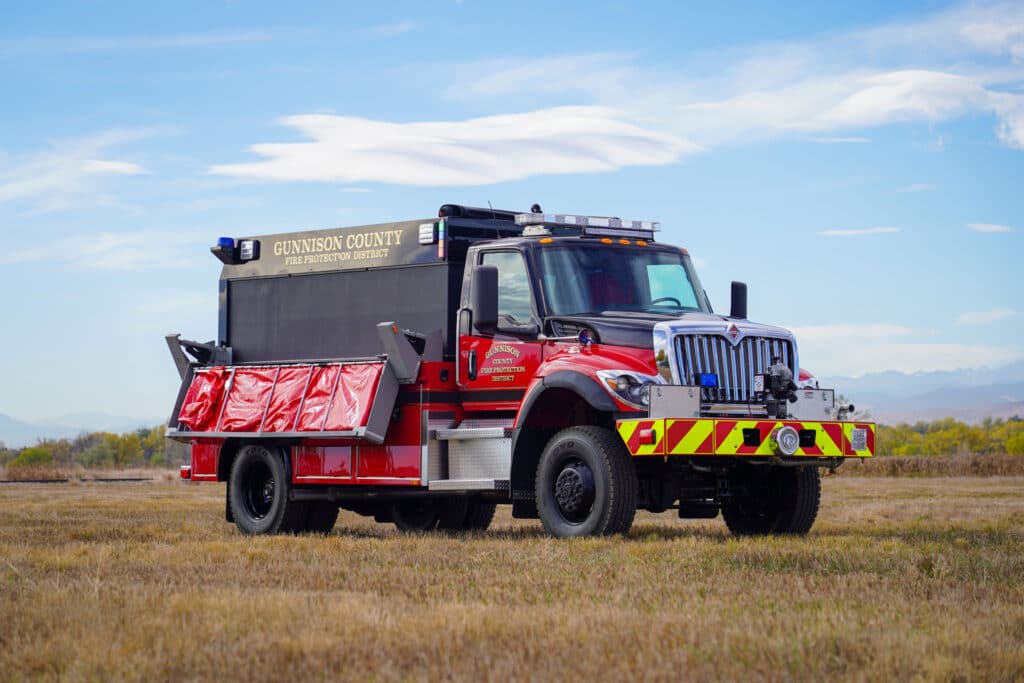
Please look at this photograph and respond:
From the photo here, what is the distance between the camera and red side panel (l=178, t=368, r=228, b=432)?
59.7ft

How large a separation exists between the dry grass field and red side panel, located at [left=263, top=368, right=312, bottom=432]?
2614mm

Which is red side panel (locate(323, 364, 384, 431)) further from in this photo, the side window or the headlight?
the headlight

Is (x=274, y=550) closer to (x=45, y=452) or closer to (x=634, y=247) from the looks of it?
(x=634, y=247)

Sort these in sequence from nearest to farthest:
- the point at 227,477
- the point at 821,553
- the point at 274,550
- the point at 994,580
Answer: the point at 994,580 < the point at 821,553 < the point at 274,550 < the point at 227,477

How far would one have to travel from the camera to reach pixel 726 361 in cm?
1407

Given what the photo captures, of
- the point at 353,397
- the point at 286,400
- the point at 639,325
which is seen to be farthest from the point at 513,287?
the point at 286,400

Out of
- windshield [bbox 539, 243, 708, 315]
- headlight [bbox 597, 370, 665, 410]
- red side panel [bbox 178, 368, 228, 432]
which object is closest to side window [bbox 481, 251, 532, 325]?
windshield [bbox 539, 243, 708, 315]

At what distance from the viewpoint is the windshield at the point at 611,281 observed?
1482 cm

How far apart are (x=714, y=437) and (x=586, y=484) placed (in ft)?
4.51

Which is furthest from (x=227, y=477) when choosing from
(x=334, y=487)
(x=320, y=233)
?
(x=320, y=233)

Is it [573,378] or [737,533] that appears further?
[737,533]

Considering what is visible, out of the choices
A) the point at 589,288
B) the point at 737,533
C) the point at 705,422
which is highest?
the point at 589,288

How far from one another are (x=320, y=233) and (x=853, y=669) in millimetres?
12298

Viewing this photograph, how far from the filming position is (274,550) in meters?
13.1
